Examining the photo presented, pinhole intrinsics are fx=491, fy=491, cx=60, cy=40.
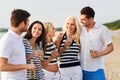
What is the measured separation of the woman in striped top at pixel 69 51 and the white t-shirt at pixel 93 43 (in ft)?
0.37

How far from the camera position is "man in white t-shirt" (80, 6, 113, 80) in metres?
7.16

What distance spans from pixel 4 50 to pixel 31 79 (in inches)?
29.2

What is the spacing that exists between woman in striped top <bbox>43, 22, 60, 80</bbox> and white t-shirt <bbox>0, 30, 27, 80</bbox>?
0.91 metres

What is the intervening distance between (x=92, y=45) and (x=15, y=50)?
5.71ft

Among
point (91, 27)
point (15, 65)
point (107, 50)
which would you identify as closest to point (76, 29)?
point (91, 27)

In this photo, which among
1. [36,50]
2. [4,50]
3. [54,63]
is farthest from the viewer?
[54,63]

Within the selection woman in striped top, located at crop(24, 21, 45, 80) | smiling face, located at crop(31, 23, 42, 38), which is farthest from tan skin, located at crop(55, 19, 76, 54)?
smiling face, located at crop(31, 23, 42, 38)

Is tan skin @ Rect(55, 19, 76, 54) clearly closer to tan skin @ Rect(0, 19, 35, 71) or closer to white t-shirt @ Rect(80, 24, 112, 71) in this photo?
white t-shirt @ Rect(80, 24, 112, 71)

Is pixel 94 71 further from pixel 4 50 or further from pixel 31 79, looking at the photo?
pixel 4 50

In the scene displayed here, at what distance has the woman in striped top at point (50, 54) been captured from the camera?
678 centimetres

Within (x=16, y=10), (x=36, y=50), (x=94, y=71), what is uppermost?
(x=16, y=10)

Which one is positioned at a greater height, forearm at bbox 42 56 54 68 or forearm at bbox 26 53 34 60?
forearm at bbox 26 53 34 60

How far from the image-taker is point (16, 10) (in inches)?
231

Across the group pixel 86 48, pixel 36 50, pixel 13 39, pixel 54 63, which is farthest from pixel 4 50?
pixel 86 48
